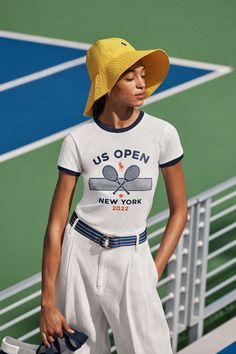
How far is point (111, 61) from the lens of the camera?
20.3 ft

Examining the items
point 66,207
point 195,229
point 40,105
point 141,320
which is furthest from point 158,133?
point 40,105

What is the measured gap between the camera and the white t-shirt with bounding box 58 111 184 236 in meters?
6.22

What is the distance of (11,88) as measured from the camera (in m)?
12.6

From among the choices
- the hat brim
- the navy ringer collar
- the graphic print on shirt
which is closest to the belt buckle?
the graphic print on shirt

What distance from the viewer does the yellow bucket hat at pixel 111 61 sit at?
20.2 ft

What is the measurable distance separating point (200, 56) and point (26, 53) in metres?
2.00

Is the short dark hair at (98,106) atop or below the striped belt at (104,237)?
atop

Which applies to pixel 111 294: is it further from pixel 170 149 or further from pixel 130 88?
pixel 130 88

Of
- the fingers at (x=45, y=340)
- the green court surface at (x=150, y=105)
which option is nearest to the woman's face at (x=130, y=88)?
the fingers at (x=45, y=340)

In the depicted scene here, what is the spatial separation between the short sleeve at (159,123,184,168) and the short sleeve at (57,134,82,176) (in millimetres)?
463

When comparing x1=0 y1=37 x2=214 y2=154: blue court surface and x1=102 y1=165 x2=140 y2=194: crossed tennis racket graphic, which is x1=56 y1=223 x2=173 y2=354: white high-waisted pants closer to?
x1=102 y1=165 x2=140 y2=194: crossed tennis racket graphic

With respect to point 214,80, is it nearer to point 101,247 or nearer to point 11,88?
point 11,88

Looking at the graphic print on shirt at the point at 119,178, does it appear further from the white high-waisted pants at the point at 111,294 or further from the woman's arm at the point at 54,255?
the white high-waisted pants at the point at 111,294

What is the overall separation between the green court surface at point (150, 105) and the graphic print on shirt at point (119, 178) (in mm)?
3920
